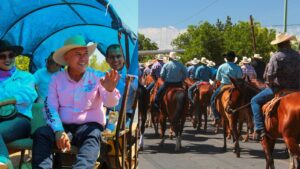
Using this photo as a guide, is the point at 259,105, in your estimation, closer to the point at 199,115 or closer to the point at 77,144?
the point at 77,144

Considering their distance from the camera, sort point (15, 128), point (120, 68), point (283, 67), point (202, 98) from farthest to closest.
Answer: point (202, 98)
point (283, 67)
point (120, 68)
point (15, 128)

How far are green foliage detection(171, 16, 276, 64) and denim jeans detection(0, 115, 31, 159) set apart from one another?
50865 mm

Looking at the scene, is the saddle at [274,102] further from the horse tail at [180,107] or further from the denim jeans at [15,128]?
the denim jeans at [15,128]

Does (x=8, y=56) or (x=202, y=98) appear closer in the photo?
(x=8, y=56)

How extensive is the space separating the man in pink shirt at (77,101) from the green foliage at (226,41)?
51.0 meters

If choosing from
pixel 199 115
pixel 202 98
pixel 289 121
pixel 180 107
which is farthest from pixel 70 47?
pixel 199 115

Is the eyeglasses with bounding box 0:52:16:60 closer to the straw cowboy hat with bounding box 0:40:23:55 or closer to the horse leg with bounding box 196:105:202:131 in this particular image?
the straw cowboy hat with bounding box 0:40:23:55

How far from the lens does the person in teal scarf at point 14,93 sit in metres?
5.44

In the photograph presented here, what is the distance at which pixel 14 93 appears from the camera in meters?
5.51

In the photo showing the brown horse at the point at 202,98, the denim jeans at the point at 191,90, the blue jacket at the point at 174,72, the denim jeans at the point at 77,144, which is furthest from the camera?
the denim jeans at the point at 191,90

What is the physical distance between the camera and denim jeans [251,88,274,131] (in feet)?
31.1

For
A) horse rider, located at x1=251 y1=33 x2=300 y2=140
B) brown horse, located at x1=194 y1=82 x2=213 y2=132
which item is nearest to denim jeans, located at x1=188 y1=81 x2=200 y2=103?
brown horse, located at x1=194 y1=82 x2=213 y2=132

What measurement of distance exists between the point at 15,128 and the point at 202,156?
701cm

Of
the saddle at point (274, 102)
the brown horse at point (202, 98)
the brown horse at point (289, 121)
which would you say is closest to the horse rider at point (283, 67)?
the saddle at point (274, 102)
